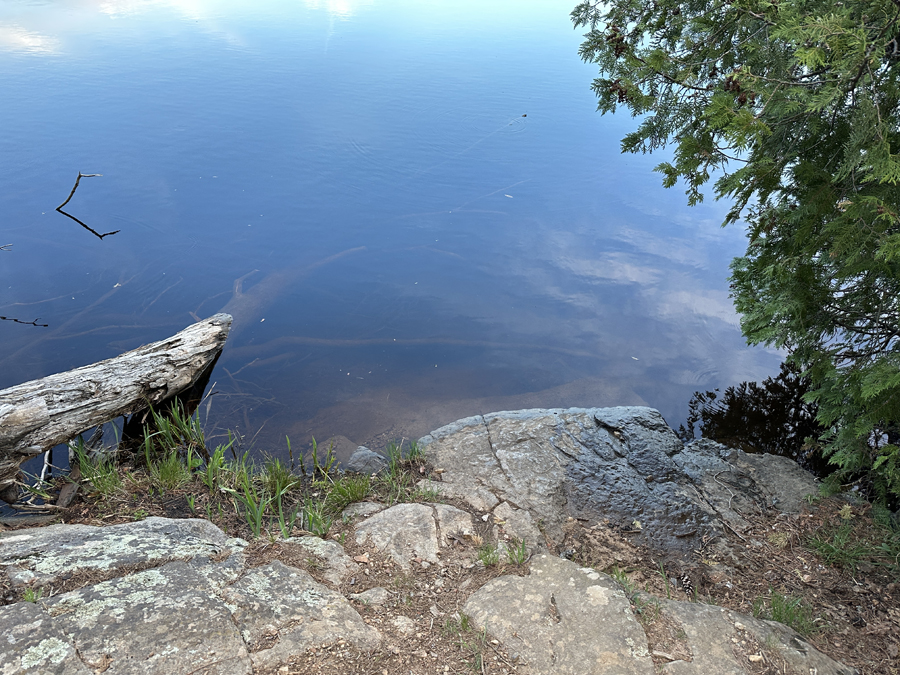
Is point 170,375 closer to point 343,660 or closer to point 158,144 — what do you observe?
point 343,660

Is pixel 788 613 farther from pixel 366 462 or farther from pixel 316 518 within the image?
pixel 366 462

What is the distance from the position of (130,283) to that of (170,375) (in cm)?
226

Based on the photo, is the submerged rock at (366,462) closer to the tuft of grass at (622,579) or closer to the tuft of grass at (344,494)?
the tuft of grass at (344,494)

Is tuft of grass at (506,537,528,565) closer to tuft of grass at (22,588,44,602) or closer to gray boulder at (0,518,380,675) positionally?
gray boulder at (0,518,380,675)

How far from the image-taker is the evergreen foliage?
2.49 metres

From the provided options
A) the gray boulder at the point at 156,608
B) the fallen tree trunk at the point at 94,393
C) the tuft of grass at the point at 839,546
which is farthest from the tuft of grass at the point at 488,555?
the fallen tree trunk at the point at 94,393

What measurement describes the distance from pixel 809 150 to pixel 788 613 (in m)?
2.47

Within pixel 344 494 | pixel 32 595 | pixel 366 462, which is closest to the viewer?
pixel 32 595

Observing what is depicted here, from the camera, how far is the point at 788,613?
116 inches

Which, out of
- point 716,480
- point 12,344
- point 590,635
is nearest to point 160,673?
point 590,635

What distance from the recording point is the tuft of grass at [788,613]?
114 inches

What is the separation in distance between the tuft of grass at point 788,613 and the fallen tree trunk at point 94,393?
4361 millimetres

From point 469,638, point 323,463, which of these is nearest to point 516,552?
point 469,638

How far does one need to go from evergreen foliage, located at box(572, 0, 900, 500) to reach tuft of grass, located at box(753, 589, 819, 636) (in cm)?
92
